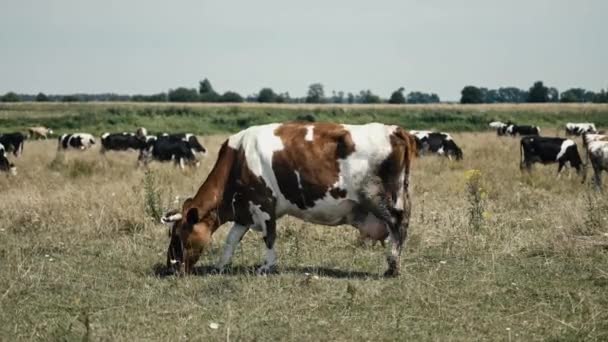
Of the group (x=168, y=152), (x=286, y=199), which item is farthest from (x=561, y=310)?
(x=168, y=152)

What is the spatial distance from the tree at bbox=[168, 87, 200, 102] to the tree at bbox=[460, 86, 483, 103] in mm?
44476

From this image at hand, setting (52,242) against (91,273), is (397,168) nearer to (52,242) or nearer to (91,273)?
(91,273)

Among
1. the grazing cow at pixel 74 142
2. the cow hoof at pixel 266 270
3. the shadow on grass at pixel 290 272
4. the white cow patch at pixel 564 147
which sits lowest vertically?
the grazing cow at pixel 74 142

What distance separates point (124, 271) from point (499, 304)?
446 centimetres

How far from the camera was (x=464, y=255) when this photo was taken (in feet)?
32.0

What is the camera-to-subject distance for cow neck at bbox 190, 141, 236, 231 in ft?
30.0

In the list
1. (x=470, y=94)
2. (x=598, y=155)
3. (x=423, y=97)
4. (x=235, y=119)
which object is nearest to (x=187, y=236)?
(x=598, y=155)

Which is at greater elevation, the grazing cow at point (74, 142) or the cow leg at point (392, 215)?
the cow leg at point (392, 215)

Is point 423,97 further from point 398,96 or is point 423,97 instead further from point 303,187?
point 303,187

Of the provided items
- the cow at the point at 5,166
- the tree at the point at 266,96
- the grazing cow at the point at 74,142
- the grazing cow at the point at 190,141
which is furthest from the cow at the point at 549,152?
the tree at the point at 266,96

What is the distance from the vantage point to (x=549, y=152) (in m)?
23.8

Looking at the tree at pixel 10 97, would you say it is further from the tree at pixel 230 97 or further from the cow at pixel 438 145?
the cow at pixel 438 145

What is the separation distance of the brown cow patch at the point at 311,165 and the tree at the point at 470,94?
114 m

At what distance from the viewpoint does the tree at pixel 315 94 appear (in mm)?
135125
